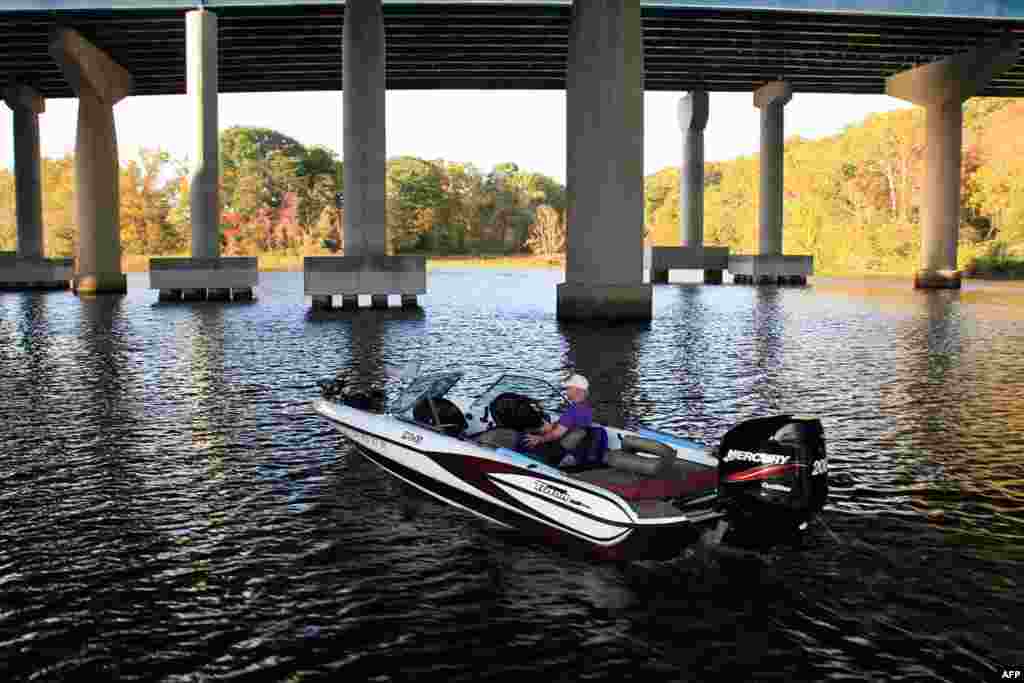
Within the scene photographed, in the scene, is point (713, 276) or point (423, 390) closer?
point (423, 390)

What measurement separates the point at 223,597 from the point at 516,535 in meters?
3.07

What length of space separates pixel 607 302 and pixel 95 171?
110ft

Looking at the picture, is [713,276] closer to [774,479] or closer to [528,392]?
[528,392]

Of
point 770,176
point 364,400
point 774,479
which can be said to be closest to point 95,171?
point 770,176

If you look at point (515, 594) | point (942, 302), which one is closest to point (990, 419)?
point (515, 594)

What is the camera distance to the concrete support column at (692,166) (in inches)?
3012

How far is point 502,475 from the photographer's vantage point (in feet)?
31.6

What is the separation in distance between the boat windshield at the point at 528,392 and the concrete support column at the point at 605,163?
75.2ft

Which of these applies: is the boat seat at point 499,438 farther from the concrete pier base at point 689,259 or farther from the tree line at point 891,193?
the tree line at point 891,193

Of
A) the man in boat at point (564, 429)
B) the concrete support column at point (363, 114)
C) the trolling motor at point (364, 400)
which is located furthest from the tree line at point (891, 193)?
the man in boat at point (564, 429)

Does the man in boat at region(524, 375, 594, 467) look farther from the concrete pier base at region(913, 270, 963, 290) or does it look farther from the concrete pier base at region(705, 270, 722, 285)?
the concrete pier base at region(705, 270, 722, 285)

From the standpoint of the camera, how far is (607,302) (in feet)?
114

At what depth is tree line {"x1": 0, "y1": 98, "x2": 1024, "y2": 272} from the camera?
3723 inches

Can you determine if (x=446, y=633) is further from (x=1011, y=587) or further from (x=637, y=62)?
(x=637, y=62)
